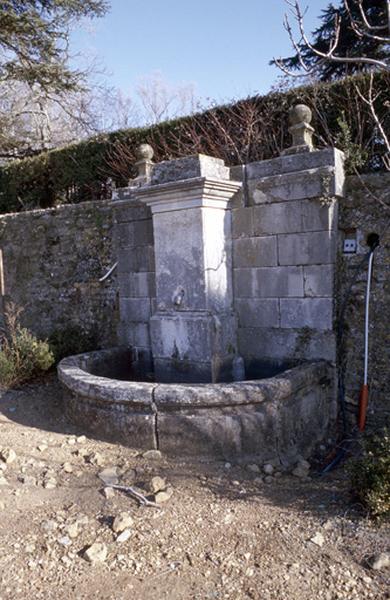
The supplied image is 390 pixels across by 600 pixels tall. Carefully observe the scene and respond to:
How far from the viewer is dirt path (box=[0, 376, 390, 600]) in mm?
2252

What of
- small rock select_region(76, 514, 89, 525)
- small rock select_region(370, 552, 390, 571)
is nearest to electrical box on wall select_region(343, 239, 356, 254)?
small rock select_region(370, 552, 390, 571)

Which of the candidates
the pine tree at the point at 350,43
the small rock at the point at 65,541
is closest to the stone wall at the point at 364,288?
the small rock at the point at 65,541

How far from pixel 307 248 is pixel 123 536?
2735mm

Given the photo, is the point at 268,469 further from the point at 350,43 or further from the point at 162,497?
the point at 350,43

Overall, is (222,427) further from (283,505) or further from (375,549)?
(375,549)

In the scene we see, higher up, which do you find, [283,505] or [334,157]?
[334,157]

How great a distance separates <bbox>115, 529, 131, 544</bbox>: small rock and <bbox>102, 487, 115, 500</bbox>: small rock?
39 cm

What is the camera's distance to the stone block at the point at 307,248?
13.5 feet

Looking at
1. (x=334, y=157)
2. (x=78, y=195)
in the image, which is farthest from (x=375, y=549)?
(x=78, y=195)

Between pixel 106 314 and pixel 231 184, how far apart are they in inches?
102

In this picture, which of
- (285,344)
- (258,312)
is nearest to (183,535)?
(285,344)

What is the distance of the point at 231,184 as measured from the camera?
14.4ft

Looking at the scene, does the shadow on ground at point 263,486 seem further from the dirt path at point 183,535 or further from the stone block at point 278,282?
the stone block at point 278,282

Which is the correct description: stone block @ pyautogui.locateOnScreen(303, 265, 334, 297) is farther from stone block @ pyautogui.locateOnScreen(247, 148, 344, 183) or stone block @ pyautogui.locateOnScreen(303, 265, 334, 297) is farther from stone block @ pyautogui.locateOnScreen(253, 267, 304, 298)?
stone block @ pyautogui.locateOnScreen(247, 148, 344, 183)
